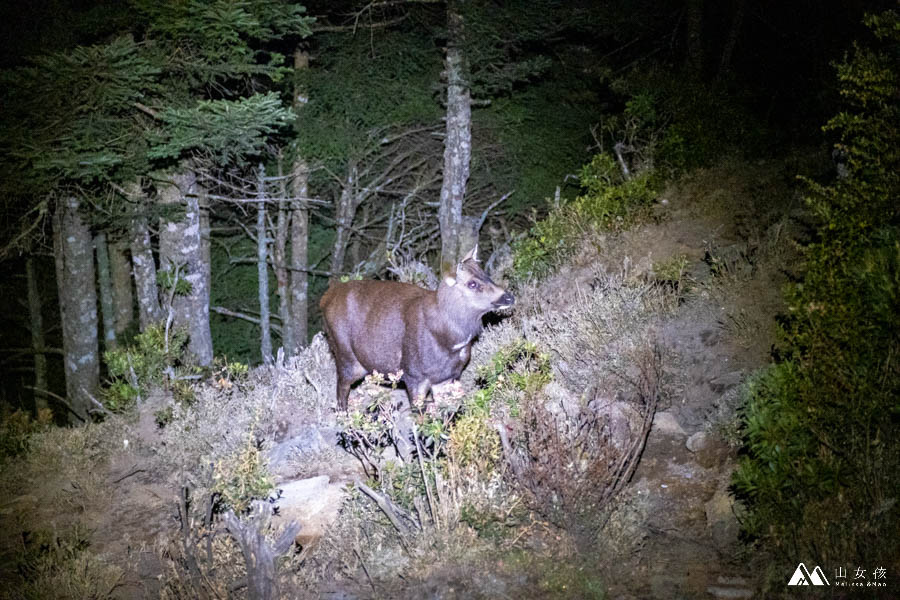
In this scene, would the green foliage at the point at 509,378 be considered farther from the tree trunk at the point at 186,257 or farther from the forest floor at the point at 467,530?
the tree trunk at the point at 186,257

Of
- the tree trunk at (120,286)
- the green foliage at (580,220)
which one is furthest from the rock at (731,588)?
the tree trunk at (120,286)

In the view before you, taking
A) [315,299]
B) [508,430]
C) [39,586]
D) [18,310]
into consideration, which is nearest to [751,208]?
[508,430]

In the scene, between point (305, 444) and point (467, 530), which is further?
point (305, 444)

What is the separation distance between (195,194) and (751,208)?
8.88 metres

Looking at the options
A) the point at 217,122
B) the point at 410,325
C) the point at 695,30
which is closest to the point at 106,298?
the point at 217,122

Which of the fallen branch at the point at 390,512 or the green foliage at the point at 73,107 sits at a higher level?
the green foliage at the point at 73,107

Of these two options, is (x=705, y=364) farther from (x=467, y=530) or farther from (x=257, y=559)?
(x=257, y=559)

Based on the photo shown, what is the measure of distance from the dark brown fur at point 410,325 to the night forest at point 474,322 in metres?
0.04

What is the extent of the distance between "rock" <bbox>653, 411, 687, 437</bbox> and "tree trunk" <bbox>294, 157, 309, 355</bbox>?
33.3ft

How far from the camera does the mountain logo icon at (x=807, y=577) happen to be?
4180mm

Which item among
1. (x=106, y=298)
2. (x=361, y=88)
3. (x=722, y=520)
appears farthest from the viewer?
(x=106, y=298)

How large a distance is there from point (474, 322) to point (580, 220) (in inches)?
190

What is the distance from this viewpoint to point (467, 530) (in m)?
5.01

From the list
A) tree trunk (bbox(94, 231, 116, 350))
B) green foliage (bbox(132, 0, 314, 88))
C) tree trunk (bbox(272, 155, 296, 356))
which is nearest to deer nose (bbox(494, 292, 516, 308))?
green foliage (bbox(132, 0, 314, 88))
